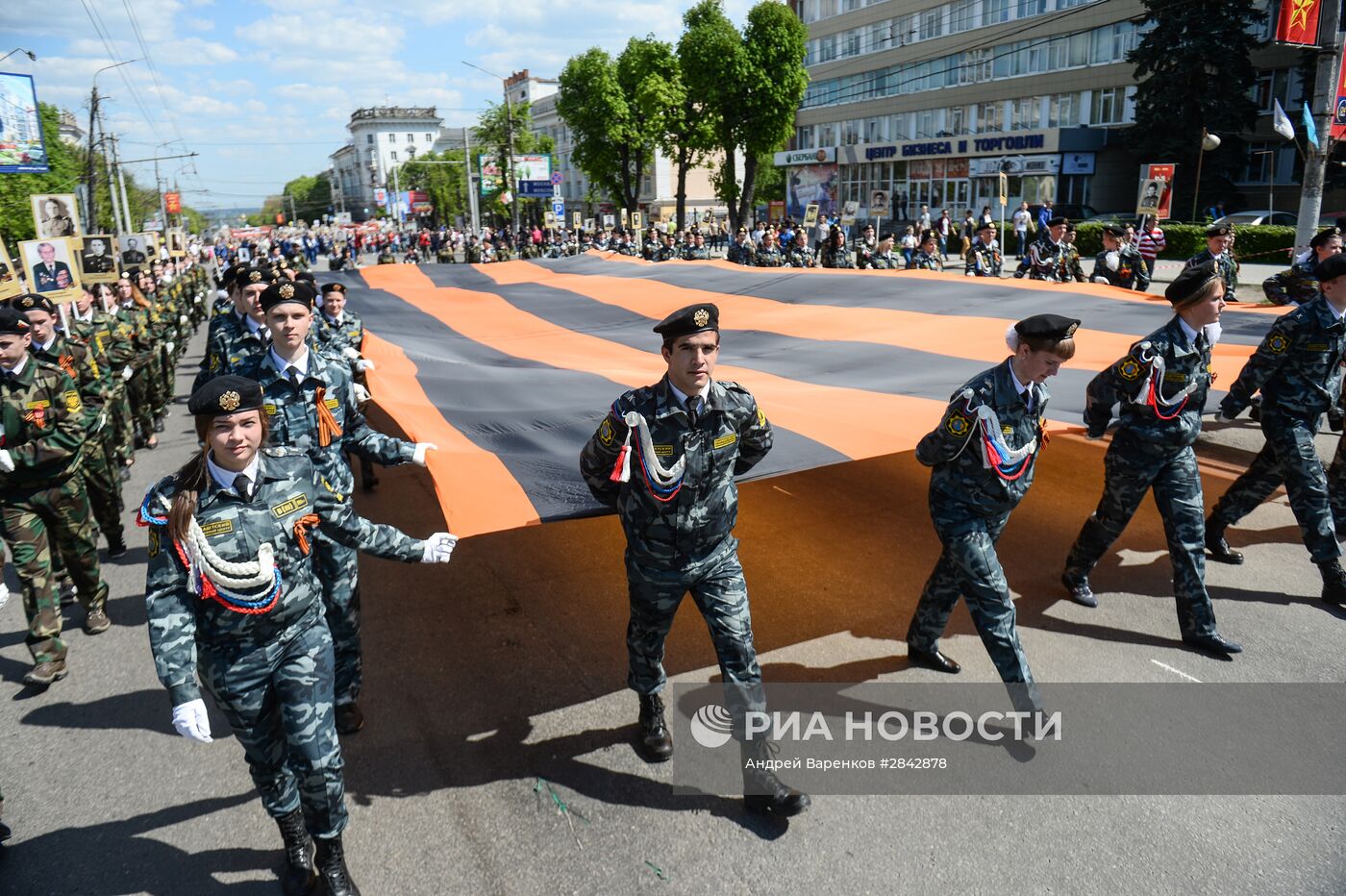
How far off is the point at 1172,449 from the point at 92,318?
934cm

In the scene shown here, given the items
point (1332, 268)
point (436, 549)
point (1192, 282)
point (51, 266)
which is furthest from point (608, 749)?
point (51, 266)

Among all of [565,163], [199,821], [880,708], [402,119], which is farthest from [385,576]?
[402,119]

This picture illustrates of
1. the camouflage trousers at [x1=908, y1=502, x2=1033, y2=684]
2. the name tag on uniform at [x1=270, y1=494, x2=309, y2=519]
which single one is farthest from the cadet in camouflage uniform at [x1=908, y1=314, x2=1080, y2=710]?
the name tag on uniform at [x1=270, y1=494, x2=309, y2=519]

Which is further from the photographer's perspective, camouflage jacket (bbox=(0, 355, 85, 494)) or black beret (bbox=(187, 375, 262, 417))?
camouflage jacket (bbox=(0, 355, 85, 494))

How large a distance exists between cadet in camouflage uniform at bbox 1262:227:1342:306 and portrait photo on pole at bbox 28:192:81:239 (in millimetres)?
15110

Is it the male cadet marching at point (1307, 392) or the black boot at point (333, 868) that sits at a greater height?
the male cadet marching at point (1307, 392)

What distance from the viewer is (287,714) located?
3047 mm

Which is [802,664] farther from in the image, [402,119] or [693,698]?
[402,119]

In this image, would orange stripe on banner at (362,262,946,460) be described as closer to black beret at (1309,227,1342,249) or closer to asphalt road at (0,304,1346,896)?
asphalt road at (0,304,1346,896)

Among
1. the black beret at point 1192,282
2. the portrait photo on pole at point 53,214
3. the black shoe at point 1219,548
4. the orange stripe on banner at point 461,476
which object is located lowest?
the black shoe at point 1219,548

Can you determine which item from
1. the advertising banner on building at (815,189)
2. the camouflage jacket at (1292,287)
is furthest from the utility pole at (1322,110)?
the advertising banner on building at (815,189)

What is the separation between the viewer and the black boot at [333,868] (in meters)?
3.14

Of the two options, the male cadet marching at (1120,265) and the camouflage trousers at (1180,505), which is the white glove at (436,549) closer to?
the camouflage trousers at (1180,505)

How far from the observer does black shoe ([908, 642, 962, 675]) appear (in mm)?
4582
